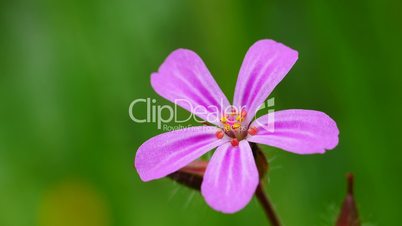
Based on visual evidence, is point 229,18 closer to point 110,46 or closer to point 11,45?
point 110,46

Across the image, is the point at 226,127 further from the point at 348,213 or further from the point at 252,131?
the point at 348,213

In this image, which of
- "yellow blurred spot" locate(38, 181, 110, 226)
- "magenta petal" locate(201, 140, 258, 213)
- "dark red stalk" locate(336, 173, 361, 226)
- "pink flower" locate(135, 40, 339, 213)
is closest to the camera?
"magenta petal" locate(201, 140, 258, 213)

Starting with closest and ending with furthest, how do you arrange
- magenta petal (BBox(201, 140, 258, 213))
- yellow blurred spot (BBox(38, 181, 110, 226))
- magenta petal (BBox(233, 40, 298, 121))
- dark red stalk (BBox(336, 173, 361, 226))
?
magenta petal (BBox(201, 140, 258, 213))
magenta petal (BBox(233, 40, 298, 121))
dark red stalk (BBox(336, 173, 361, 226))
yellow blurred spot (BBox(38, 181, 110, 226))

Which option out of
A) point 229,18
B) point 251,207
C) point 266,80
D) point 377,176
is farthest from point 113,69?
point 266,80

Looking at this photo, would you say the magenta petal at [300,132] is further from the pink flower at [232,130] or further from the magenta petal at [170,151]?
the magenta petal at [170,151]

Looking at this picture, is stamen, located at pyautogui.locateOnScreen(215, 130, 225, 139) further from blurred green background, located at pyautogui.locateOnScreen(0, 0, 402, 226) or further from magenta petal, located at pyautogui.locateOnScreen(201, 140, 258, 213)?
blurred green background, located at pyautogui.locateOnScreen(0, 0, 402, 226)

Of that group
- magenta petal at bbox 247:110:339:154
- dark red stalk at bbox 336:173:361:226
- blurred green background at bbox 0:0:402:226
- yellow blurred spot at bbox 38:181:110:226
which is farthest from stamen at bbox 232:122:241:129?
yellow blurred spot at bbox 38:181:110:226
